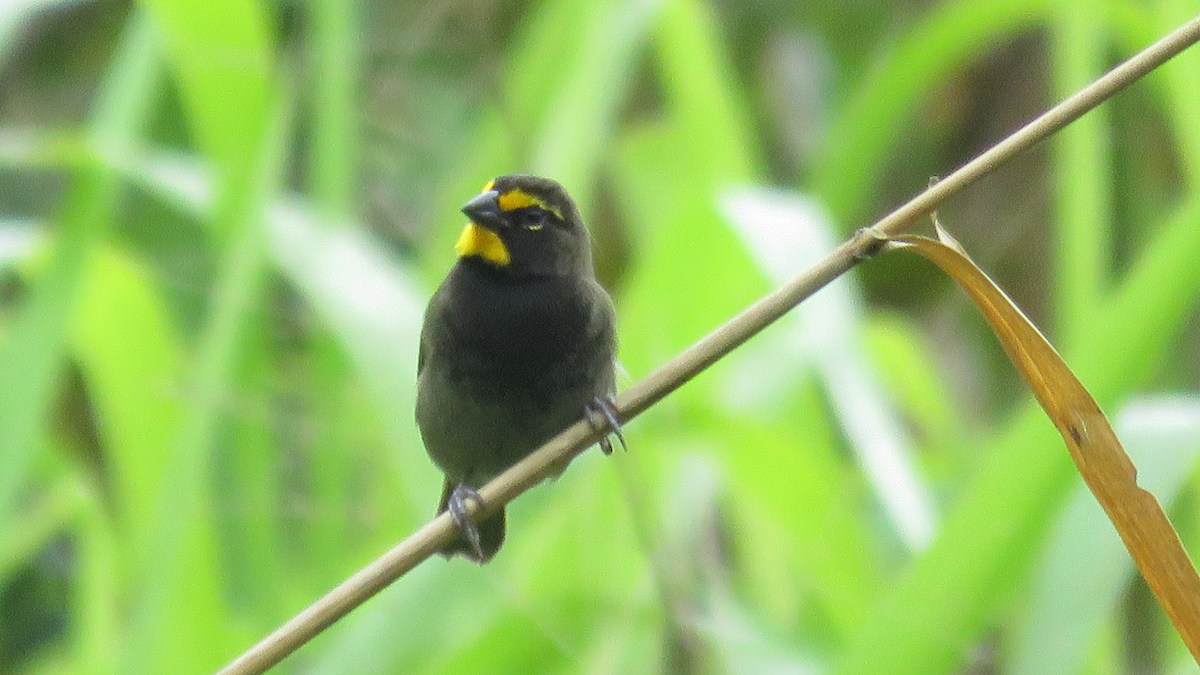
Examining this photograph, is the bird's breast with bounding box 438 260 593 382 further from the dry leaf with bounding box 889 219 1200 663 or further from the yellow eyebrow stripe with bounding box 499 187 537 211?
the dry leaf with bounding box 889 219 1200 663

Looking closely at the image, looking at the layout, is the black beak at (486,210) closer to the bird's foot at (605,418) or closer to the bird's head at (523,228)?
the bird's head at (523,228)

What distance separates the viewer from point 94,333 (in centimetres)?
283

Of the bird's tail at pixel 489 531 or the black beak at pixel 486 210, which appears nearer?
the black beak at pixel 486 210

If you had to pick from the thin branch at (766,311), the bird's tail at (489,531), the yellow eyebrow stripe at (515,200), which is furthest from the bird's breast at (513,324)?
the thin branch at (766,311)

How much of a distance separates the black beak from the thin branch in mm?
687

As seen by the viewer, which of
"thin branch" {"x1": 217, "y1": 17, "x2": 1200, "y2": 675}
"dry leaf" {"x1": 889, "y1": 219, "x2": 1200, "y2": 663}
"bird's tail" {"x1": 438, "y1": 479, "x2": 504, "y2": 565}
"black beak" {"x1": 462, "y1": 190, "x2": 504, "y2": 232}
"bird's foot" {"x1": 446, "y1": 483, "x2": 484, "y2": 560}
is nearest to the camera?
"dry leaf" {"x1": 889, "y1": 219, "x2": 1200, "y2": 663}

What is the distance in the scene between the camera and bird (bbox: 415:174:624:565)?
2.29 meters

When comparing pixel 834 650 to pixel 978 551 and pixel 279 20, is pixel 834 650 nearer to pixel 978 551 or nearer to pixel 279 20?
pixel 978 551

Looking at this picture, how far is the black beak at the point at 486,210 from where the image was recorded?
2.26m

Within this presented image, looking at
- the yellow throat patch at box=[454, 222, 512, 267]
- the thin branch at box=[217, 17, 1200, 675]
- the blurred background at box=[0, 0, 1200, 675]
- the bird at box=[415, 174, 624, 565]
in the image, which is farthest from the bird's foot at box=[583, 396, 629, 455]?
the thin branch at box=[217, 17, 1200, 675]

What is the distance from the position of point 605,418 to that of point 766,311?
725 mm

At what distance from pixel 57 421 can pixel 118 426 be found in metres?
1.28

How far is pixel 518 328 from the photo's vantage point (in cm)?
229

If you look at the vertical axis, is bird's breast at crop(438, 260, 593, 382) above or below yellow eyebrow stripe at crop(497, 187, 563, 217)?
below
